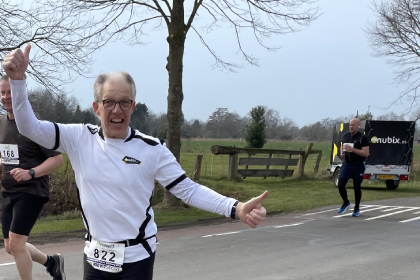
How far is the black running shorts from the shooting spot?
4.99 meters

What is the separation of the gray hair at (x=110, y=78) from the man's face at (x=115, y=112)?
3 cm

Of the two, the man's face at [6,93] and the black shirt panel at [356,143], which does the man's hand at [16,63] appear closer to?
the man's face at [6,93]

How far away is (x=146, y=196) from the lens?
10.5 feet

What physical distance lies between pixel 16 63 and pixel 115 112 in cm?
64

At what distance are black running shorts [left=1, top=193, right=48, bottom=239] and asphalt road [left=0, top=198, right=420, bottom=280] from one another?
1453 millimetres

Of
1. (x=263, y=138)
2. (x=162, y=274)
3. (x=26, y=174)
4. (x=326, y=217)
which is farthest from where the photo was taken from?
(x=263, y=138)

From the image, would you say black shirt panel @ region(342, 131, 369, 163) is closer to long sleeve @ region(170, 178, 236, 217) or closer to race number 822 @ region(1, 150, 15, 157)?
race number 822 @ region(1, 150, 15, 157)

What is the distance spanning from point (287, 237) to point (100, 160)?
6565mm

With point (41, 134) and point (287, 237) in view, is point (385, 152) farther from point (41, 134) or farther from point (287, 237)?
point (41, 134)

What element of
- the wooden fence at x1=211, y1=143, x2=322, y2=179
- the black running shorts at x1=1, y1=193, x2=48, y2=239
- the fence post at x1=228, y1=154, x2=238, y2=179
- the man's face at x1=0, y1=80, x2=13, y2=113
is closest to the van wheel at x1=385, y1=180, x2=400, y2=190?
the wooden fence at x1=211, y1=143, x2=322, y2=179

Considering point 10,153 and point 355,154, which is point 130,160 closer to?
point 10,153

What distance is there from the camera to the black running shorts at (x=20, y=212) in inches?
197

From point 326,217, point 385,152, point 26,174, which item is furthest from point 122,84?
point 385,152

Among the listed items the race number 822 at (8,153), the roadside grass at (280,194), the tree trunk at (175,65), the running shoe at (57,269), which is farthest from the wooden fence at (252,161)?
the race number 822 at (8,153)
